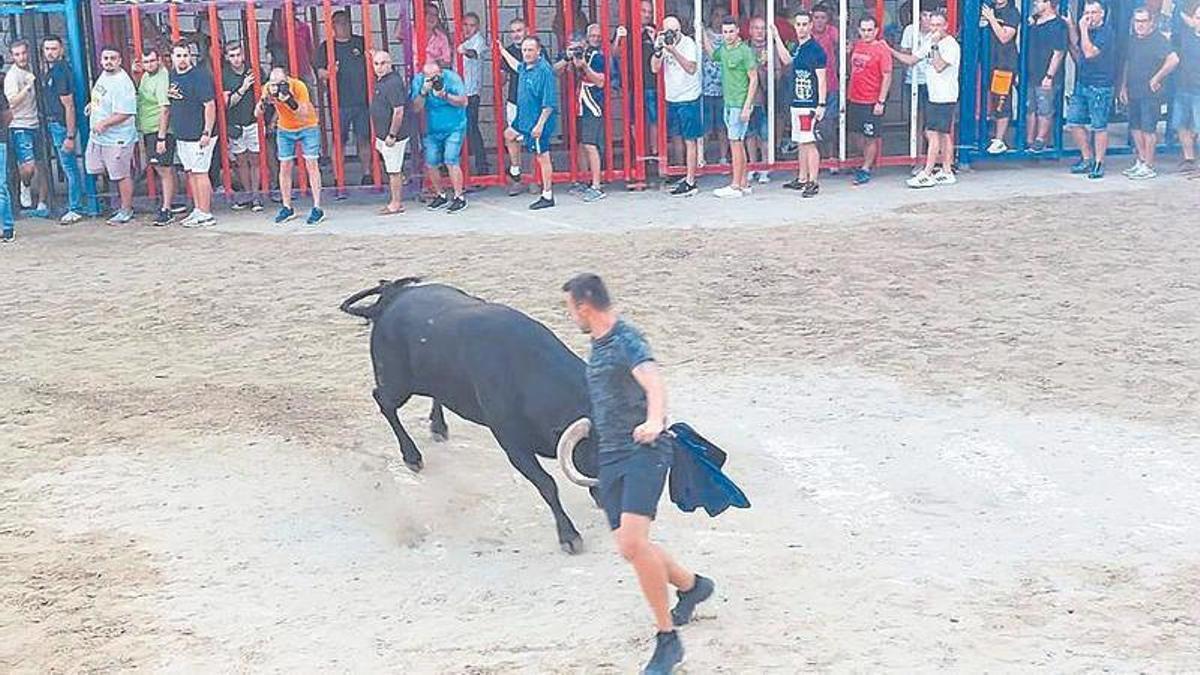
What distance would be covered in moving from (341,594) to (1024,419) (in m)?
4.14

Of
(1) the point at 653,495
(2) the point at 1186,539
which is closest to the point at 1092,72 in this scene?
(2) the point at 1186,539

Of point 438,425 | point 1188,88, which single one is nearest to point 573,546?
point 438,425

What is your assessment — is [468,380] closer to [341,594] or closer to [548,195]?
[341,594]

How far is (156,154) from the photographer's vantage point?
610 inches

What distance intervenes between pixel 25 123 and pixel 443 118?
13.7ft

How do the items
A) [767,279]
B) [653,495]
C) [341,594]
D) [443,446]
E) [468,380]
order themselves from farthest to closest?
[767,279] < [443,446] < [468,380] < [341,594] < [653,495]

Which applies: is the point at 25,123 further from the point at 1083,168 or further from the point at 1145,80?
the point at 1145,80

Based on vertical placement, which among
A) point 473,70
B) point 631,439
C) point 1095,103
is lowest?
point 631,439

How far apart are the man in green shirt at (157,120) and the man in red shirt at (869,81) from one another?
274 inches

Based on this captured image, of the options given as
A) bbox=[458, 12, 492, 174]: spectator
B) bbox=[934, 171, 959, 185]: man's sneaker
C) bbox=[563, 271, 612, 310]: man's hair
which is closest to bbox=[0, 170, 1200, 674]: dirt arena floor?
bbox=[563, 271, 612, 310]: man's hair

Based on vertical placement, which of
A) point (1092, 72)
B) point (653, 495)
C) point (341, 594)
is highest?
point (1092, 72)

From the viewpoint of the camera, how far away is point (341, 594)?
22.0ft

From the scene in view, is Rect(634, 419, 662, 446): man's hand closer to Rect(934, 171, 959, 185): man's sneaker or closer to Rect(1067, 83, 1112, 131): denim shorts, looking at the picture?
Rect(934, 171, 959, 185): man's sneaker

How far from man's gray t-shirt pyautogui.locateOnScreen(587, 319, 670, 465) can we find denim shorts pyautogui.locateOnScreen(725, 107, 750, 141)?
9902 mm
